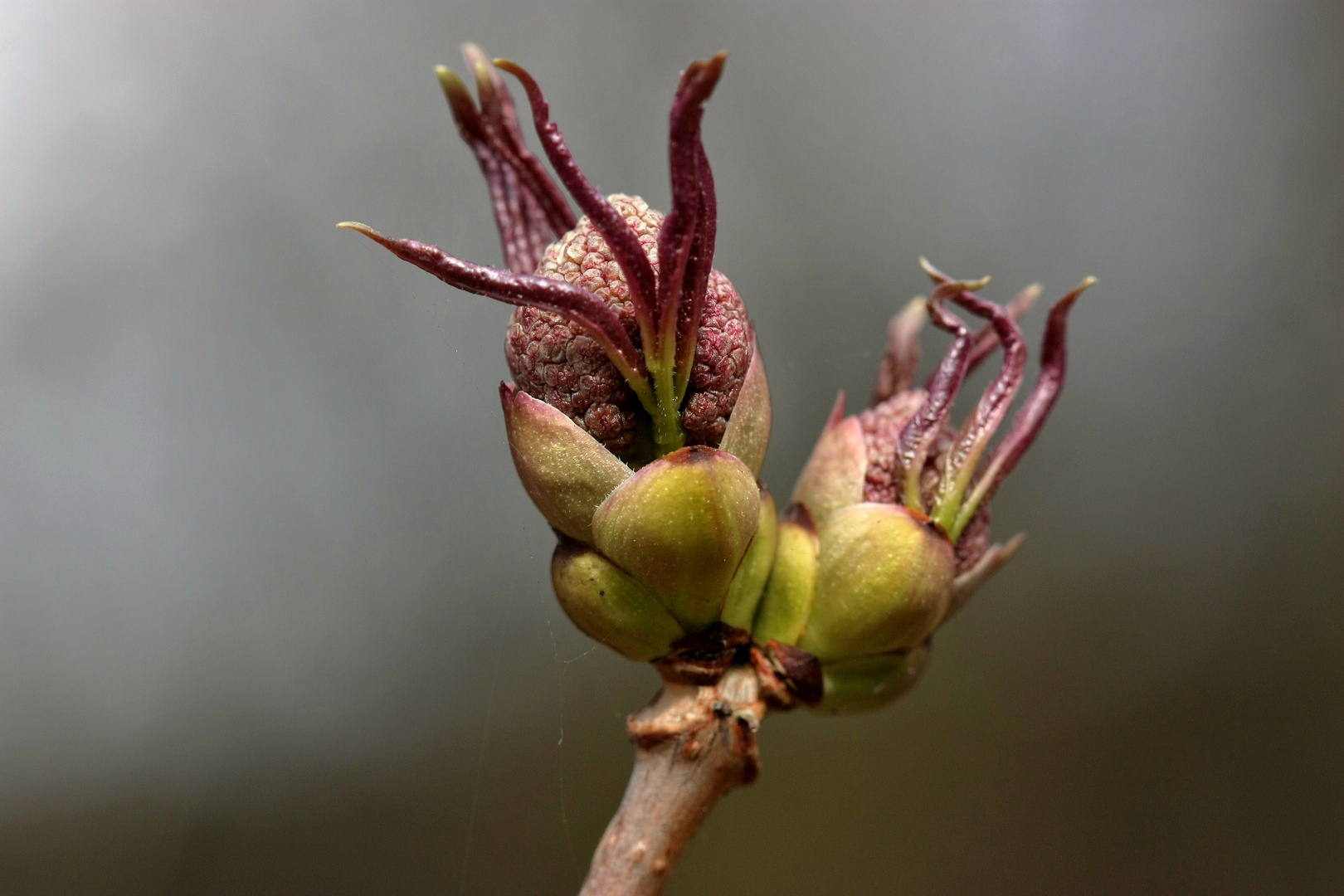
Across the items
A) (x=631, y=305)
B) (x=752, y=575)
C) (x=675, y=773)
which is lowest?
(x=675, y=773)

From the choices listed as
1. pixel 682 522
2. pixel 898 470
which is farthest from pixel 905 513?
pixel 682 522

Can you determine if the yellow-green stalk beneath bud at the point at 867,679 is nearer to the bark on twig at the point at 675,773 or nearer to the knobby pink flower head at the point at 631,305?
Result: the bark on twig at the point at 675,773

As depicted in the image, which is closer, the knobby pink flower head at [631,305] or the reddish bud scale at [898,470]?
the knobby pink flower head at [631,305]

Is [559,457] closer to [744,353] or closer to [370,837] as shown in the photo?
[744,353]

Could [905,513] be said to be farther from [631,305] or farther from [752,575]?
[631,305]

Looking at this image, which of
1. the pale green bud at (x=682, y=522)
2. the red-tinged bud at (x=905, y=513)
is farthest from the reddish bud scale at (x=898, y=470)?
the pale green bud at (x=682, y=522)

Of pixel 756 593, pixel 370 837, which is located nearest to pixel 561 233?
pixel 756 593

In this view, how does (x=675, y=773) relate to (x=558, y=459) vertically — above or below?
below
